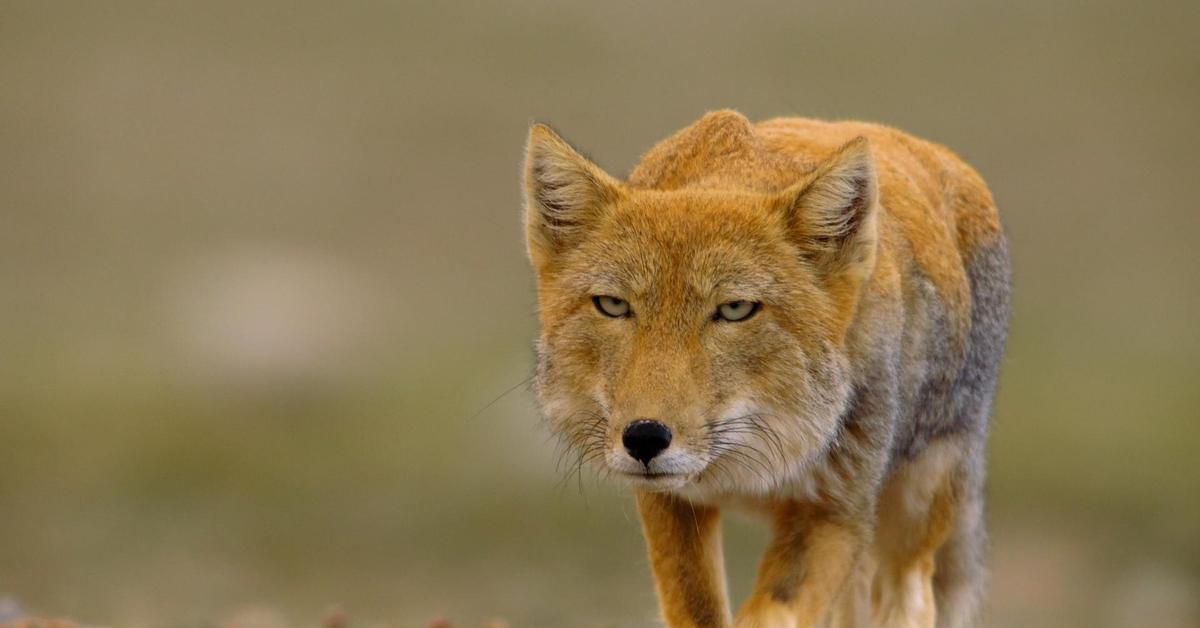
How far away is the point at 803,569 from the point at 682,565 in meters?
0.58

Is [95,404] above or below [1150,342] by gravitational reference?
above

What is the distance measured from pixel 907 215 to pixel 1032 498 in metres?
18.3

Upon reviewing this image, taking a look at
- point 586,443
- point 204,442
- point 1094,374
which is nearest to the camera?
point 586,443

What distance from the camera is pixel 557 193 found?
396 inches

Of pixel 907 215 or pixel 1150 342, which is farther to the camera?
pixel 1150 342

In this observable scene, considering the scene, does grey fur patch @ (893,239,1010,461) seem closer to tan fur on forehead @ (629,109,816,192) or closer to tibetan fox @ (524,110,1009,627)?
tibetan fox @ (524,110,1009,627)

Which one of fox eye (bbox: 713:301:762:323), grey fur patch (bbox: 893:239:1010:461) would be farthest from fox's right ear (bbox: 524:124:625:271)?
grey fur patch (bbox: 893:239:1010:461)

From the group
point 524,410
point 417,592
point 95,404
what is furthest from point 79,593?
point 95,404

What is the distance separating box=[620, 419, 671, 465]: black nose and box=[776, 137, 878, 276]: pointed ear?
1266 mm

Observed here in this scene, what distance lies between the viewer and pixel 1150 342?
35.8 metres

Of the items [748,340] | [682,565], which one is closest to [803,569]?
[682,565]

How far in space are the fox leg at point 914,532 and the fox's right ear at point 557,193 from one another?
2.31 m

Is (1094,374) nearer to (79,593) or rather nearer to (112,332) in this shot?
(112,332)

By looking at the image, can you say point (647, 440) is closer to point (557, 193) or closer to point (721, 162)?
point (557, 193)
